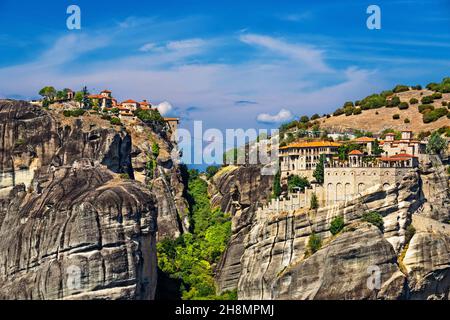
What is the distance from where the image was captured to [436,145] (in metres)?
107

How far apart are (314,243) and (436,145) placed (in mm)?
16342

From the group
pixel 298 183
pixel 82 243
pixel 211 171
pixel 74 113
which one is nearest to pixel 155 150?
pixel 211 171

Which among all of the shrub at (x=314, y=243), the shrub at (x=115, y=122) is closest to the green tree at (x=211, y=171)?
the shrub at (x=115, y=122)

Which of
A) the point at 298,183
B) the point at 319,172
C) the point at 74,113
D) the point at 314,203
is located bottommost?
the point at 314,203

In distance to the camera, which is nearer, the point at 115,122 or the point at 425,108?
the point at 115,122

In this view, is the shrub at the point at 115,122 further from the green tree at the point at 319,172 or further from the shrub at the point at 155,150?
the green tree at the point at 319,172

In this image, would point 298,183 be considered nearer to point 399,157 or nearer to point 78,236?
point 399,157

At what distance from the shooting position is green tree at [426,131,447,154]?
106488 millimetres

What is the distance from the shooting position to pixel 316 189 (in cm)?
10000
